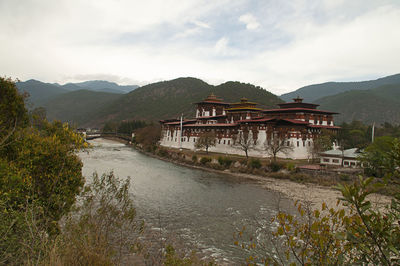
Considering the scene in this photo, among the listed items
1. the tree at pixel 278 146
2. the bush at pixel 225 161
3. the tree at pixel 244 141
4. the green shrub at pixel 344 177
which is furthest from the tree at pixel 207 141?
the green shrub at pixel 344 177

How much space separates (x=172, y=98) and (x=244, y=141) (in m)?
113

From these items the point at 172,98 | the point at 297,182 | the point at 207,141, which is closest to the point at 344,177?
the point at 297,182

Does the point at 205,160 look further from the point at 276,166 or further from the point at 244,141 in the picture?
the point at 276,166

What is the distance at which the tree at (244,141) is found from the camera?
149ft

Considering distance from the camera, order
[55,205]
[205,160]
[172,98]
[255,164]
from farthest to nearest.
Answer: [172,98] < [205,160] < [255,164] < [55,205]

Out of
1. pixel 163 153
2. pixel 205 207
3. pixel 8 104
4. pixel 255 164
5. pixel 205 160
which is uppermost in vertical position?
pixel 8 104

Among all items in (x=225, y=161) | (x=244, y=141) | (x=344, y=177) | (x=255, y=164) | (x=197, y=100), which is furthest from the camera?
(x=197, y=100)

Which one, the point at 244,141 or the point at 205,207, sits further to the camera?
the point at 244,141

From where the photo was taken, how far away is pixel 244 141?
4559cm

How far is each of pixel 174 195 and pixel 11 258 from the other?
18.8 m

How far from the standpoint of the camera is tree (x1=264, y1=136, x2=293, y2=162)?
41219mm

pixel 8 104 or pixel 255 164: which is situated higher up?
pixel 8 104

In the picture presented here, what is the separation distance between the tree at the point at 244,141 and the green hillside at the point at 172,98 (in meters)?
52.1

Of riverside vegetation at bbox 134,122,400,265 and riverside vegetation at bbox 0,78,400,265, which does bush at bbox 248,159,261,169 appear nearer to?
riverside vegetation at bbox 134,122,400,265
